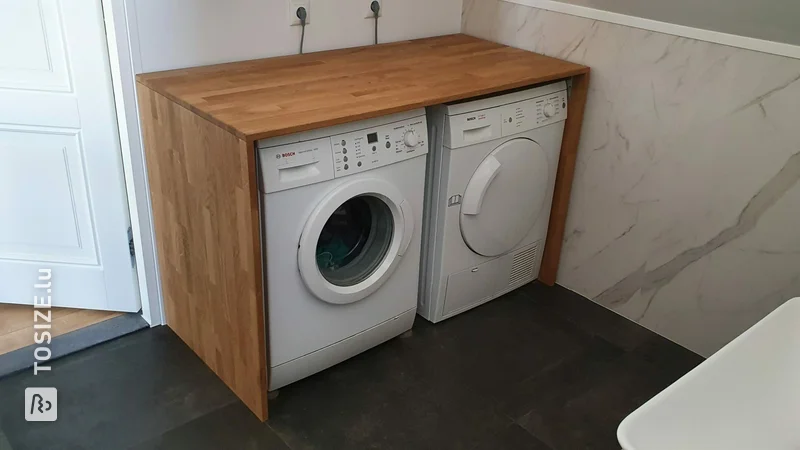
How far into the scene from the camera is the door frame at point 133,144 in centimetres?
194

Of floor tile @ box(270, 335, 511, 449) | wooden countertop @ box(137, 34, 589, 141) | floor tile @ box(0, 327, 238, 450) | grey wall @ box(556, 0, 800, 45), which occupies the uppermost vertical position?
grey wall @ box(556, 0, 800, 45)

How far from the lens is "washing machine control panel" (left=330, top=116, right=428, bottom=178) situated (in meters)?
1.86

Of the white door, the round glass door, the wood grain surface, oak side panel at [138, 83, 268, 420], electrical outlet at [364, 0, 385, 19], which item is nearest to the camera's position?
oak side panel at [138, 83, 268, 420]

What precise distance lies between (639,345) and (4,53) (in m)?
2.25

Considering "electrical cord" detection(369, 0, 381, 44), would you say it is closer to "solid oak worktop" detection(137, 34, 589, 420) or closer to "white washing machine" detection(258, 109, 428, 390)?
"solid oak worktop" detection(137, 34, 589, 420)

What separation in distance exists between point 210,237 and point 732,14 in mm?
1653

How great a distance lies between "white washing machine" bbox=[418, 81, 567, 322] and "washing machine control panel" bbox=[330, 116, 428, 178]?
138mm

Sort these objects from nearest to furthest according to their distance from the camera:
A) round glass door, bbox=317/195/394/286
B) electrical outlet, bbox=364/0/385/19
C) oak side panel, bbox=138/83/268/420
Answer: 1. oak side panel, bbox=138/83/268/420
2. round glass door, bbox=317/195/394/286
3. electrical outlet, bbox=364/0/385/19

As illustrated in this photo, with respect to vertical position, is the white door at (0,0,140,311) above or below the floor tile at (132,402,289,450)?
above

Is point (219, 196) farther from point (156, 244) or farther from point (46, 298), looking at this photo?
point (46, 298)

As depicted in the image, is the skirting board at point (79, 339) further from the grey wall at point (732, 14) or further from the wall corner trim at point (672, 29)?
the grey wall at point (732, 14)

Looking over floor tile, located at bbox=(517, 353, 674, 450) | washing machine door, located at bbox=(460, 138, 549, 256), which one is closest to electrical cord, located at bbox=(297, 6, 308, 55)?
washing machine door, located at bbox=(460, 138, 549, 256)

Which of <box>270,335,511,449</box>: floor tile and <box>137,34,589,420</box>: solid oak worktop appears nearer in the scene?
<box>137,34,589,420</box>: solid oak worktop

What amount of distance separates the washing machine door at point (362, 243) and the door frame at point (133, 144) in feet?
1.92
